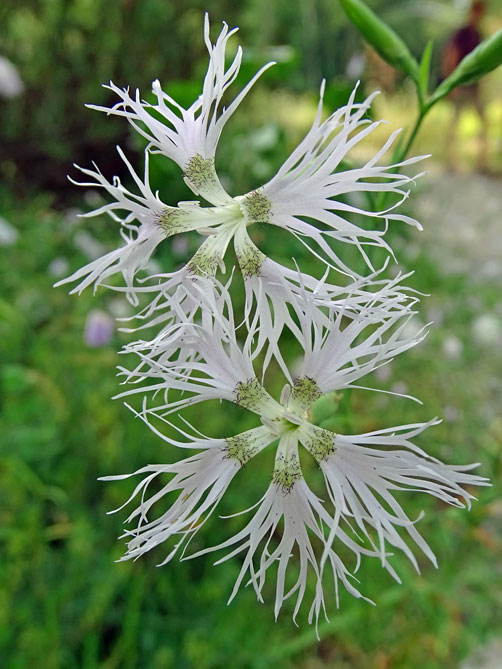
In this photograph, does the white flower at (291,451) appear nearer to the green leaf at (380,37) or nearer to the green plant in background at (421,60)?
the green plant in background at (421,60)

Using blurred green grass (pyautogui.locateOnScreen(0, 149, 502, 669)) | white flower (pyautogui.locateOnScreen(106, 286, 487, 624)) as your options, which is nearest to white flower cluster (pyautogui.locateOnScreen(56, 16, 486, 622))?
white flower (pyautogui.locateOnScreen(106, 286, 487, 624))

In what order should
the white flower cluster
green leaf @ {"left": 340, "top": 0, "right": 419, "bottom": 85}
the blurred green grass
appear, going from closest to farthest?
the white flower cluster, green leaf @ {"left": 340, "top": 0, "right": 419, "bottom": 85}, the blurred green grass

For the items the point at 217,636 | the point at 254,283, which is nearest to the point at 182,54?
the point at 217,636

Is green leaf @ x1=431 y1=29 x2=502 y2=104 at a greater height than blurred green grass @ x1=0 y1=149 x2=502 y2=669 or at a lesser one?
greater

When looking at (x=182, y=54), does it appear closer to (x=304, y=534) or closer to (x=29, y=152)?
(x=29, y=152)

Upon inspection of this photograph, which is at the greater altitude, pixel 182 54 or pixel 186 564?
pixel 182 54

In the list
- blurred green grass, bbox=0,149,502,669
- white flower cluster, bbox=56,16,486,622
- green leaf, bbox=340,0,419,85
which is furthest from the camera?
blurred green grass, bbox=0,149,502,669

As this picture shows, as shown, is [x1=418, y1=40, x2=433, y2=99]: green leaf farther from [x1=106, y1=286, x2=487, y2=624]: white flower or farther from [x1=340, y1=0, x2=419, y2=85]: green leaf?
[x1=106, y1=286, x2=487, y2=624]: white flower
